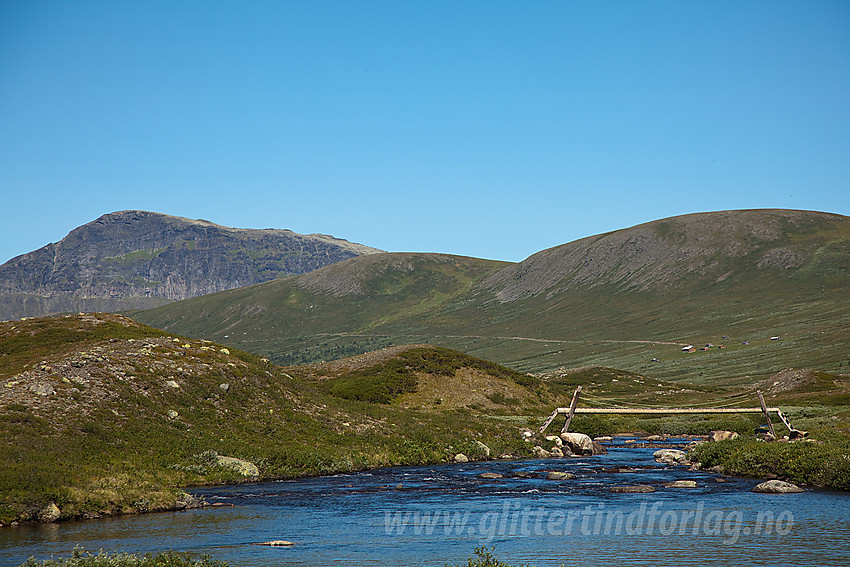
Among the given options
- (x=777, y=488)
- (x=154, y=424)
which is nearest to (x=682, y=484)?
(x=777, y=488)

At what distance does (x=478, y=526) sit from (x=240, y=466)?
1816 cm

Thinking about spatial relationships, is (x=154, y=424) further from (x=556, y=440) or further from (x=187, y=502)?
(x=556, y=440)

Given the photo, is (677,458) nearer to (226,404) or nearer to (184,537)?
(226,404)

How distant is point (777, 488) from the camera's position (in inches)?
1558

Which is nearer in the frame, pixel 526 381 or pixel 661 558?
pixel 661 558

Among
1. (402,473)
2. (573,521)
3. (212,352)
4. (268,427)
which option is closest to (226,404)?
(268,427)

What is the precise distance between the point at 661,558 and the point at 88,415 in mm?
34393

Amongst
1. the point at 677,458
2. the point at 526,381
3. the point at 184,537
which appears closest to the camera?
the point at 184,537

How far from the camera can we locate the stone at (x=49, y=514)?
31.0 meters

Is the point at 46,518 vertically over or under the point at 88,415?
under

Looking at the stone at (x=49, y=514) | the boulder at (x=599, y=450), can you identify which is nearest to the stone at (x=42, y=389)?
the stone at (x=49, y=514)

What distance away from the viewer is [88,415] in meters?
44.0

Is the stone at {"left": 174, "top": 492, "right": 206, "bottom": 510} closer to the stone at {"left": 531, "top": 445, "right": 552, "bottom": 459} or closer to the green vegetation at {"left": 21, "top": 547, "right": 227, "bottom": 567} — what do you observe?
the green vegetation at {"left": 21, "top": 547, "right": 227, "bottom": 567}

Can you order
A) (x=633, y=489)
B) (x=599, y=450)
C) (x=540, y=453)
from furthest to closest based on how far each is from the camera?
(x=599, y=450)
(x=540, y=453)
(x=633, y=489)
